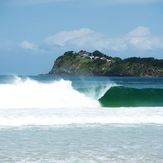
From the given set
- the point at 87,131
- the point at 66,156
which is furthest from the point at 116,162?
the point at 87,131

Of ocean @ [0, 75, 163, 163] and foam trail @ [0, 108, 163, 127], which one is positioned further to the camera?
foam trail @ [0, 108, 163, 127]

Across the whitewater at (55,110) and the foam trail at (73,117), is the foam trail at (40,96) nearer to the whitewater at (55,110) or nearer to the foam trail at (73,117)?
the whitewater at (55,110)

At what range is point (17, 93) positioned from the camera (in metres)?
27.5

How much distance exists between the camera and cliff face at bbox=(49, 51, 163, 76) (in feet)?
500

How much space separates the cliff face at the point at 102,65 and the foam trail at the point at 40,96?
122 m

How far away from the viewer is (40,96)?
27484mm

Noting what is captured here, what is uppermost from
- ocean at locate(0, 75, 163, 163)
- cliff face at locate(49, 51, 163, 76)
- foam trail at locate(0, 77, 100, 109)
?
cliff face at locate(49, 51, 163, 76)

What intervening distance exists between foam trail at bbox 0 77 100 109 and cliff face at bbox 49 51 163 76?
121701mm

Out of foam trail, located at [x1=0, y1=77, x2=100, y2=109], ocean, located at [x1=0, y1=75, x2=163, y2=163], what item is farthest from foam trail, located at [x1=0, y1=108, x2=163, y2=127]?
foam trail, located at [x1=0, y1=77, x2=100, y2=109]

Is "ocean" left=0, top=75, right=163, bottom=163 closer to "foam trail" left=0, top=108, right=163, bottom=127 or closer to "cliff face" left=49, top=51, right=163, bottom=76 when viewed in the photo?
"foam trail" left=0, top=108, right=163, bottom=127

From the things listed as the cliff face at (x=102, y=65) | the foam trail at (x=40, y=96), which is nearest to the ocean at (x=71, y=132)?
the foam trail at (x=40, y=96)

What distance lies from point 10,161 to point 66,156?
1246 mm

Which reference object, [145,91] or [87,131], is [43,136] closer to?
[87,131]

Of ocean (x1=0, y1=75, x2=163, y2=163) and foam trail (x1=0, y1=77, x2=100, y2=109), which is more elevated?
foam trail (x1=0, y1=77, x2=100, y2=109)
